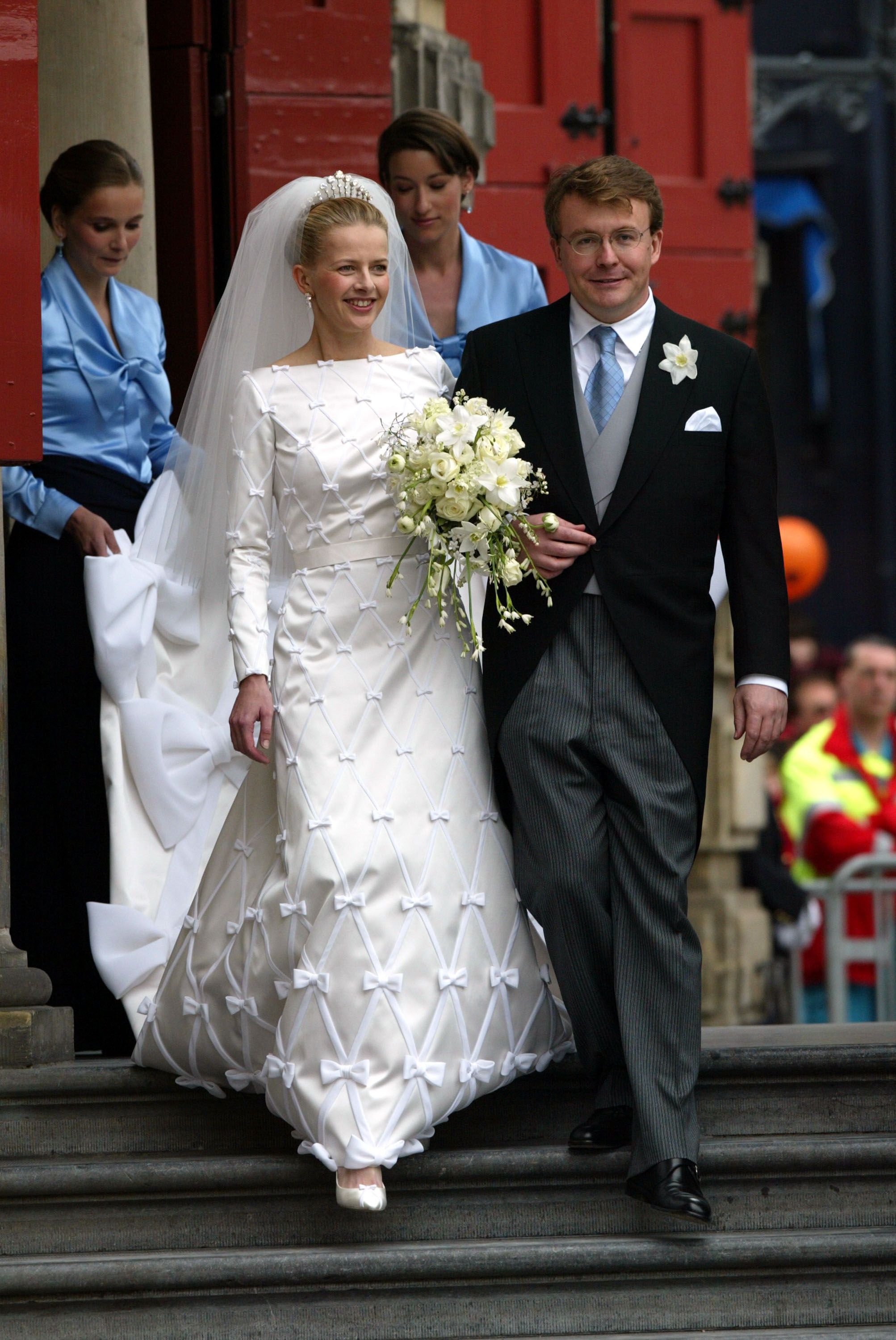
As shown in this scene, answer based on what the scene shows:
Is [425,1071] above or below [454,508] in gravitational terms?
below

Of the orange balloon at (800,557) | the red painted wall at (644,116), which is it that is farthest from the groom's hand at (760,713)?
the orange balloon at (800,557)

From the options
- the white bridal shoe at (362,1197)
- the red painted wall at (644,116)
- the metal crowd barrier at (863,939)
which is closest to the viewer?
the white bridal shoe at (362,1197)

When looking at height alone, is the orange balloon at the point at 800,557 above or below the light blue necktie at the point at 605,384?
below

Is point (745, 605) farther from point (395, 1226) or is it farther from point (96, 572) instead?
point (96, 572)

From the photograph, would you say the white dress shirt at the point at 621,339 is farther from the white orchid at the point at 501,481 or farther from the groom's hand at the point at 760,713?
the white orchid at the point at 501,481

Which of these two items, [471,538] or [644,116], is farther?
[644,116]

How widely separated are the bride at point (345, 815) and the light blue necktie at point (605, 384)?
1.28 ft

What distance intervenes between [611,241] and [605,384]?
0.30 metres

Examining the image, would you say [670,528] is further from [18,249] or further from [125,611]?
[18,249]

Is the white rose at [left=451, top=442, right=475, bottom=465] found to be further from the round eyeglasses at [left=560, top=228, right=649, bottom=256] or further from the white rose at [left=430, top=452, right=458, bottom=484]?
the round eyeglasses at [left=560, top=228, right=649, bottom=256]

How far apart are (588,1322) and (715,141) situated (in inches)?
256

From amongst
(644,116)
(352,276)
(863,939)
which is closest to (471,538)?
(352,276)

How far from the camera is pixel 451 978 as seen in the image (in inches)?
158

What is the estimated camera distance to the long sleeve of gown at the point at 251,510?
4375 mm
